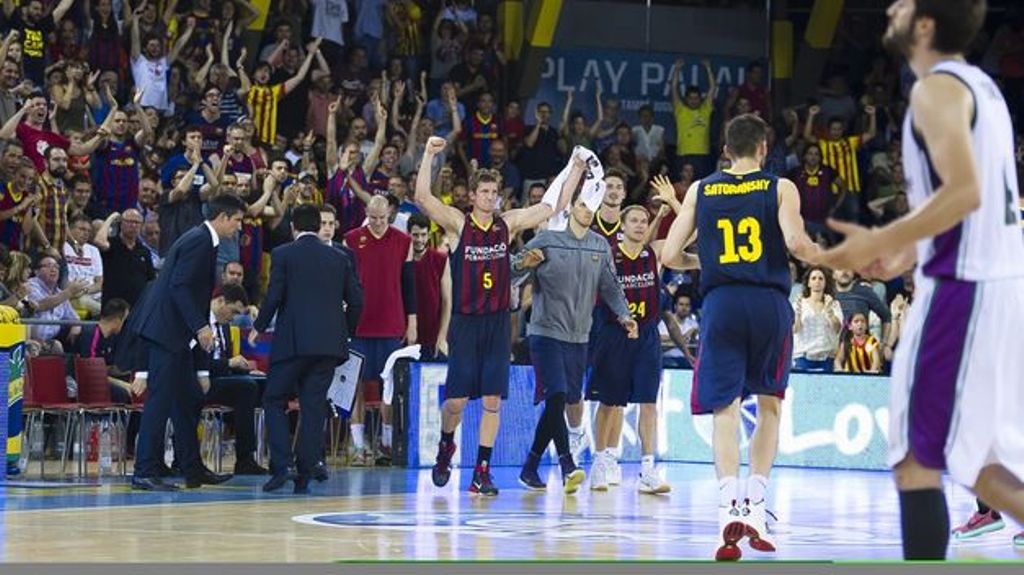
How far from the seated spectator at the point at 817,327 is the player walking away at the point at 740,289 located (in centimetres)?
1062

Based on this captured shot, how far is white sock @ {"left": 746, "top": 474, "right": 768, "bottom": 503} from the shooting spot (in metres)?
10.0

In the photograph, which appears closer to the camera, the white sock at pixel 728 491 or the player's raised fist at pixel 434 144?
the white sock at pixel 728 491

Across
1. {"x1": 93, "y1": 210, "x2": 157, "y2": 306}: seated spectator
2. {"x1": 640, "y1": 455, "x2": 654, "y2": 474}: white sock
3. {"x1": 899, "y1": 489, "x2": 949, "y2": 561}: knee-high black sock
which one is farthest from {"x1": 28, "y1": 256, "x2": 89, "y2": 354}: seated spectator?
{"x1": 899, "y1": 489, "x2": 949, "y2": 561}: knee-high black sock

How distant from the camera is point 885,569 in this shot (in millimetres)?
6172

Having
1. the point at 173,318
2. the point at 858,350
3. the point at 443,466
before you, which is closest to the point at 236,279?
the point at 173,318

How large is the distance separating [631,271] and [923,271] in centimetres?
953

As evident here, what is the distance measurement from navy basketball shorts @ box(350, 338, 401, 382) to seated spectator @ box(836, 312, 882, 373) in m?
5.51

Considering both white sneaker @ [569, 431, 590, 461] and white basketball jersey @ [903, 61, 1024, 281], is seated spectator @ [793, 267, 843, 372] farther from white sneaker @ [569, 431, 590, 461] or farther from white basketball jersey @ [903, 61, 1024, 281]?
white basketball jersey @ [903, 61, 1024, 281]

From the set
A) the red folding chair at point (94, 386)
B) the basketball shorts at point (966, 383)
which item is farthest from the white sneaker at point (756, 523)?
the red folding chair at point (94, 386)

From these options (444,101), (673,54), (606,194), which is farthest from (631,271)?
(673,54)

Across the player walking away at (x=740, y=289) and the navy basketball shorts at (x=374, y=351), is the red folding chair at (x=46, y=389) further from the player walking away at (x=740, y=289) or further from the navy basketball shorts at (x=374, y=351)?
the player walking away at (x=740, y=289)

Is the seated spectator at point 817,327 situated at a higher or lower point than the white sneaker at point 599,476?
higher

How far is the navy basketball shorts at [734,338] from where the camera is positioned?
1000cm

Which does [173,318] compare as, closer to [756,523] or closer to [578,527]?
[578,527]
